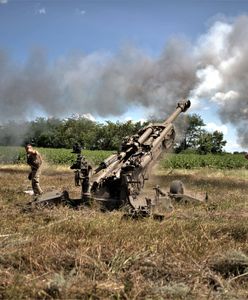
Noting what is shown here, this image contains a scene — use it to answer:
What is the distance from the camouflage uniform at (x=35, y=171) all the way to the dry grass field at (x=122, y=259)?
470cm

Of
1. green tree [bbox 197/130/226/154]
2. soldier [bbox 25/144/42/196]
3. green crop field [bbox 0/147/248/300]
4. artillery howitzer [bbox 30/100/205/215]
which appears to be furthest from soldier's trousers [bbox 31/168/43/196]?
green tree [bbox 197/130/226/154]

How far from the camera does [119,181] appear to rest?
1086 centimetres

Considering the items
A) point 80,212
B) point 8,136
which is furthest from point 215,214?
point 8,136

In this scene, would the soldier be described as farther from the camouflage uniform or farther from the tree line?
the tree line

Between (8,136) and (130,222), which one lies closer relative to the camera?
(130,222)

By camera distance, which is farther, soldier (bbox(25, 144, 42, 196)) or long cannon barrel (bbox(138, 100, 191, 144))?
soldier (bbox(25, 144, 42, 196))

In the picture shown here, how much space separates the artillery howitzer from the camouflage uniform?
8.34 feet

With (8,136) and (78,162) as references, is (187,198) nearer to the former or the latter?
(78,162)

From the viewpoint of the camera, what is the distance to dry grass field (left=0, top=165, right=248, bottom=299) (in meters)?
4.57

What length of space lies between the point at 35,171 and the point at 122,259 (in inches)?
341

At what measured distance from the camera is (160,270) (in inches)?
209

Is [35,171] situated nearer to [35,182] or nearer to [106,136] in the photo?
[35,182]

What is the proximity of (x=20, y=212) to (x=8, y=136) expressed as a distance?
9.20 meters

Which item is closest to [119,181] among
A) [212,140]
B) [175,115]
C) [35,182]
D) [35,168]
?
[35,182]
